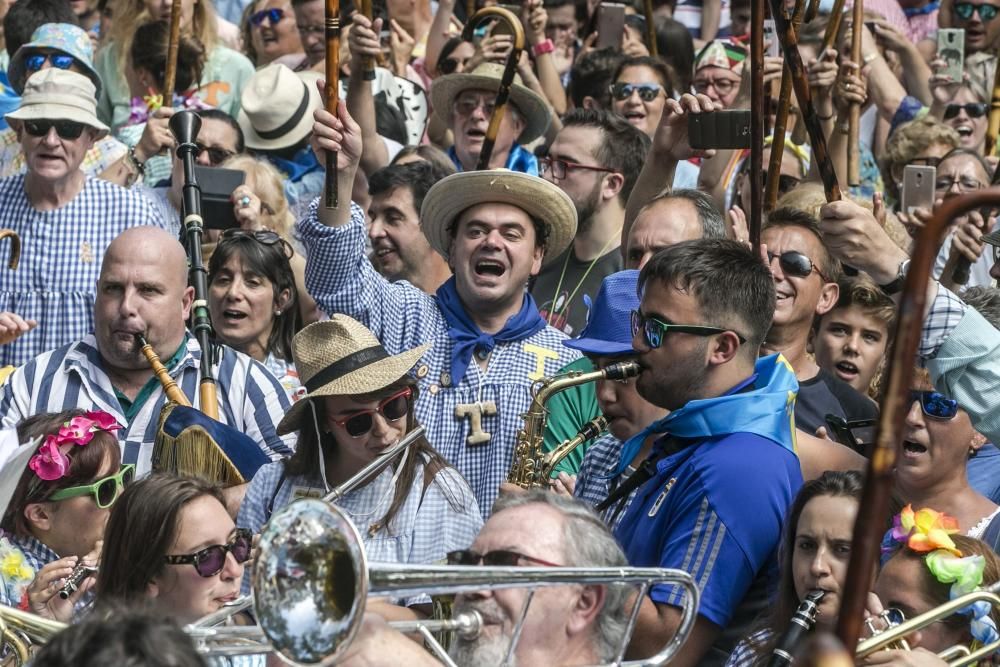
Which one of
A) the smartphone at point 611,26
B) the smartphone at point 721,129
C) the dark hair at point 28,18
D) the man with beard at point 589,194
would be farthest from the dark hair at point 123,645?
the dark hair at point 28,18

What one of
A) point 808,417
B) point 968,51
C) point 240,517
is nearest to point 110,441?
point 240,517

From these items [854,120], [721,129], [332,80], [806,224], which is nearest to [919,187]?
[806,224]

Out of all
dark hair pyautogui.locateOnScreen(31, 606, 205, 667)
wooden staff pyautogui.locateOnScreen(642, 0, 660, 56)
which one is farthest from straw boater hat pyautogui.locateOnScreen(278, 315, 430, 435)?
wooden staff pyautogui.locateOnScreen(642, 0, 660, 56)

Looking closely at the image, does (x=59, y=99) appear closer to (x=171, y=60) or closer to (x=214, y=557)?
(x=171, y=60)

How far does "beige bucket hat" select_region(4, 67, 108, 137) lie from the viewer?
725 centimetres

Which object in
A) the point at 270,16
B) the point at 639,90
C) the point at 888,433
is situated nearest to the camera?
the point at 888,433

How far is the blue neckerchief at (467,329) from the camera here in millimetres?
5883

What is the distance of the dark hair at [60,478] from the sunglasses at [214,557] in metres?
0.86

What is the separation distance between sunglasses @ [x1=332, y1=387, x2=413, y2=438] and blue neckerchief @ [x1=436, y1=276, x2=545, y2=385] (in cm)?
63

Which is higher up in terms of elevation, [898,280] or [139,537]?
[898,280]

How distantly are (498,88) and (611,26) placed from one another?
159cm

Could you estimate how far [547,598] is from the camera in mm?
3625

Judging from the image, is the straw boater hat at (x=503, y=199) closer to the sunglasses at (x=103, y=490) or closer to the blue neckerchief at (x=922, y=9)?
the sunglasses at (x=103, y=490)

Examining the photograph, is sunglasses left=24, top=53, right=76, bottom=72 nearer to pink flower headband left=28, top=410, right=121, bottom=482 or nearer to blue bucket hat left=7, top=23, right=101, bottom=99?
blue bucket hat left=7, top=23, right=101, bottom=99
